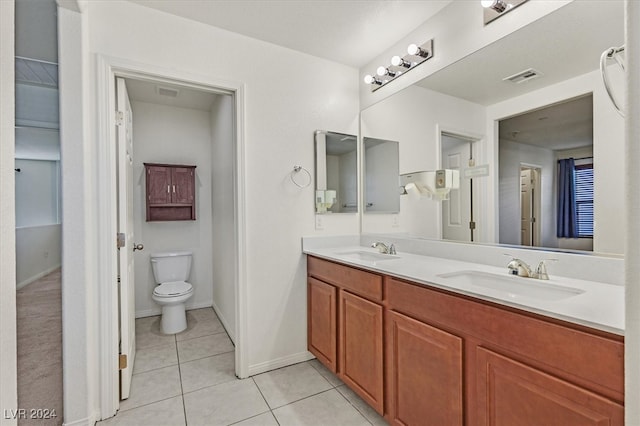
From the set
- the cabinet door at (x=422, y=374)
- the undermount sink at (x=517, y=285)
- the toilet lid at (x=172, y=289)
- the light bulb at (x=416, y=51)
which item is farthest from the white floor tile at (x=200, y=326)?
the light bulb at (x=416, y=51)

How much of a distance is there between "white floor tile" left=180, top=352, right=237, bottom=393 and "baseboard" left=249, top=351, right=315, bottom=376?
0.51ft

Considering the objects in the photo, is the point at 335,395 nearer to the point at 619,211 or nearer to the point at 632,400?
the point at 632,400

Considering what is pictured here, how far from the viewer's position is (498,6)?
156 centimetres

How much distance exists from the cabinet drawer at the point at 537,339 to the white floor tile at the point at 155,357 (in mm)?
2081

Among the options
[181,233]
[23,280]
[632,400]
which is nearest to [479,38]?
[632,400]

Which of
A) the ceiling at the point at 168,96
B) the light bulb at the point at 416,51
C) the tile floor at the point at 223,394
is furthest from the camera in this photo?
the ceiling at the point at 168,96

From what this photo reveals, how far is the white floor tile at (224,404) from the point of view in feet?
5.70

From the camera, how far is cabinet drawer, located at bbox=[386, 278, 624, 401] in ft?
2.61

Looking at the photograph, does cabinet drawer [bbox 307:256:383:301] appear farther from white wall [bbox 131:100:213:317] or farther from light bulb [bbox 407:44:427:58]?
white wall [bbox 131:100:213:317]

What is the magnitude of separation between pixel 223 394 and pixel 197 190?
2.43 m

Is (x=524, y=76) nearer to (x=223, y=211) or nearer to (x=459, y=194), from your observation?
(x=459, y=194)

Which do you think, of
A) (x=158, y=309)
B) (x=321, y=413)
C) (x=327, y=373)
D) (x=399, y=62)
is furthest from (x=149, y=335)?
(x=399, y=62)

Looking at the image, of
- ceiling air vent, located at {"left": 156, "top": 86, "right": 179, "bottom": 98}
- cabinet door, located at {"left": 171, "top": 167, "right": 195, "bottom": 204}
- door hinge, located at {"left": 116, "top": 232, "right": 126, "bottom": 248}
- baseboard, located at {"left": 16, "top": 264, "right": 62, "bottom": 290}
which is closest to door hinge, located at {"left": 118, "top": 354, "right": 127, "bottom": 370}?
door hinge, located at {"left": 116, "top": 232, "right": 126, "bottom": 248}

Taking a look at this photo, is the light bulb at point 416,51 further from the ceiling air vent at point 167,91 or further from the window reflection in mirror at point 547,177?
the ceiling air vent at point 167,91
